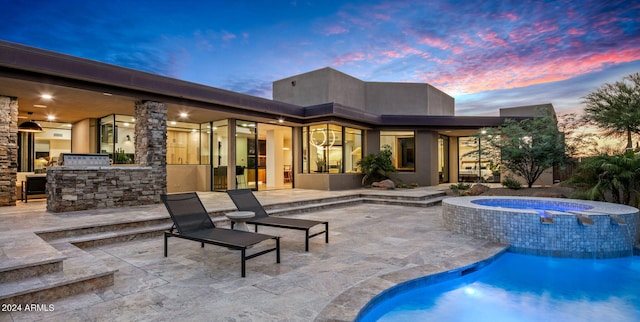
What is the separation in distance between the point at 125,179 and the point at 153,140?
1.27 m

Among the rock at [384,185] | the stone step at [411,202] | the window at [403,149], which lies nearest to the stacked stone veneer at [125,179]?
the stone step at [411,202]

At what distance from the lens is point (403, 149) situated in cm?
1625

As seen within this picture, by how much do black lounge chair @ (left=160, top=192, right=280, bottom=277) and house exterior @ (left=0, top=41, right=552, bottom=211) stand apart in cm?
430

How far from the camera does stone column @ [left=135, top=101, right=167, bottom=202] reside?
8867 millimetres

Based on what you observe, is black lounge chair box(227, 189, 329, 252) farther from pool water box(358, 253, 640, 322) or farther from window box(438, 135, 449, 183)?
window box(438, 135, 449, 183)

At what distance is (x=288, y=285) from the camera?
356 cm

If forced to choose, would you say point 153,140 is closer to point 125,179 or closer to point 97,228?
point 125,179

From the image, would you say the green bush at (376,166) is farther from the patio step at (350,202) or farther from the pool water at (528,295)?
the pool water at (528,295)

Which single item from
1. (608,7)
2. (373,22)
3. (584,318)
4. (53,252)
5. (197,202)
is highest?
(373,22)

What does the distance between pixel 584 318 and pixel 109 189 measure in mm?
9469

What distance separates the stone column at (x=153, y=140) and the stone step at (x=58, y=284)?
5501 millimetres

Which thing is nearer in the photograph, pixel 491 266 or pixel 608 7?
pixel 491 266

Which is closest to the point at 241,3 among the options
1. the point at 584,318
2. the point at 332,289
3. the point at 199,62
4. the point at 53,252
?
the point at 199,62

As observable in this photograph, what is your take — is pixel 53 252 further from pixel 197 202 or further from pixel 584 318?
pixel 584 318
